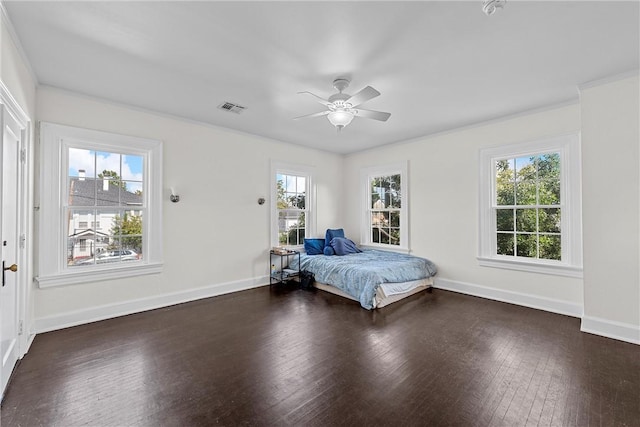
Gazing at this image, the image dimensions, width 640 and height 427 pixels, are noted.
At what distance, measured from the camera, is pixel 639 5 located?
6.39ft

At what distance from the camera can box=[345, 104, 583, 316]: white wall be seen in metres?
3.68

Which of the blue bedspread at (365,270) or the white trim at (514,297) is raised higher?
the blue bedspread at (365,270)

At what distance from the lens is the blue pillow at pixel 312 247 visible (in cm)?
541

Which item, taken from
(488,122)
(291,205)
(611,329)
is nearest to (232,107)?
(291,205)

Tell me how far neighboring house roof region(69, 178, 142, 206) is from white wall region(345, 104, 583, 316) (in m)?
4.32

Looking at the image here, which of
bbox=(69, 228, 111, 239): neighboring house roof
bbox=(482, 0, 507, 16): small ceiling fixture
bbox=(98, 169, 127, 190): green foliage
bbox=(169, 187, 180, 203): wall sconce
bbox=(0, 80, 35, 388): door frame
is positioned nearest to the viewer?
bbox=(482, 0, 507, 16): small ceiling fixture

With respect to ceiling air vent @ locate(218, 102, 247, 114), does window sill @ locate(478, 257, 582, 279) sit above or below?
below

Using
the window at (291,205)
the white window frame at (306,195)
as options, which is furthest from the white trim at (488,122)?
the window at (291,205)

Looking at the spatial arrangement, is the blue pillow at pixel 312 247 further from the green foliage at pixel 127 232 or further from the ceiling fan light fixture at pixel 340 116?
the ceiling fan light fixture at pixel 340 116

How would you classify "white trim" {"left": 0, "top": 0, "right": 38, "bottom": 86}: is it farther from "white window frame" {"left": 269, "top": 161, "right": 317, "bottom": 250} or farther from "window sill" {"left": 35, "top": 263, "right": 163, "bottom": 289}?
"white window frame" {"left": 269, "top": 161, "right": 317, "bottom": 250}

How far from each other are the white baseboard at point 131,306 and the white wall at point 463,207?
10.4 ft

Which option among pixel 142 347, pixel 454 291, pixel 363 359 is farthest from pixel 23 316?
pixel 454 291

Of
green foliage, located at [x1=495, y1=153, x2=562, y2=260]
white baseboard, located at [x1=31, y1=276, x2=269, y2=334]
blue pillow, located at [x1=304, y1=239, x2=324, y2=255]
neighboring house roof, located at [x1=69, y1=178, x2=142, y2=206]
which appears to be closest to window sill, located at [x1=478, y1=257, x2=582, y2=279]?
green foliage, located at [x1=495, y1=153, x2=562, y2=260]

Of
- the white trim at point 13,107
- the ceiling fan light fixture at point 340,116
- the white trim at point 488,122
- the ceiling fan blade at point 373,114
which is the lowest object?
the white trim at point 13,107
